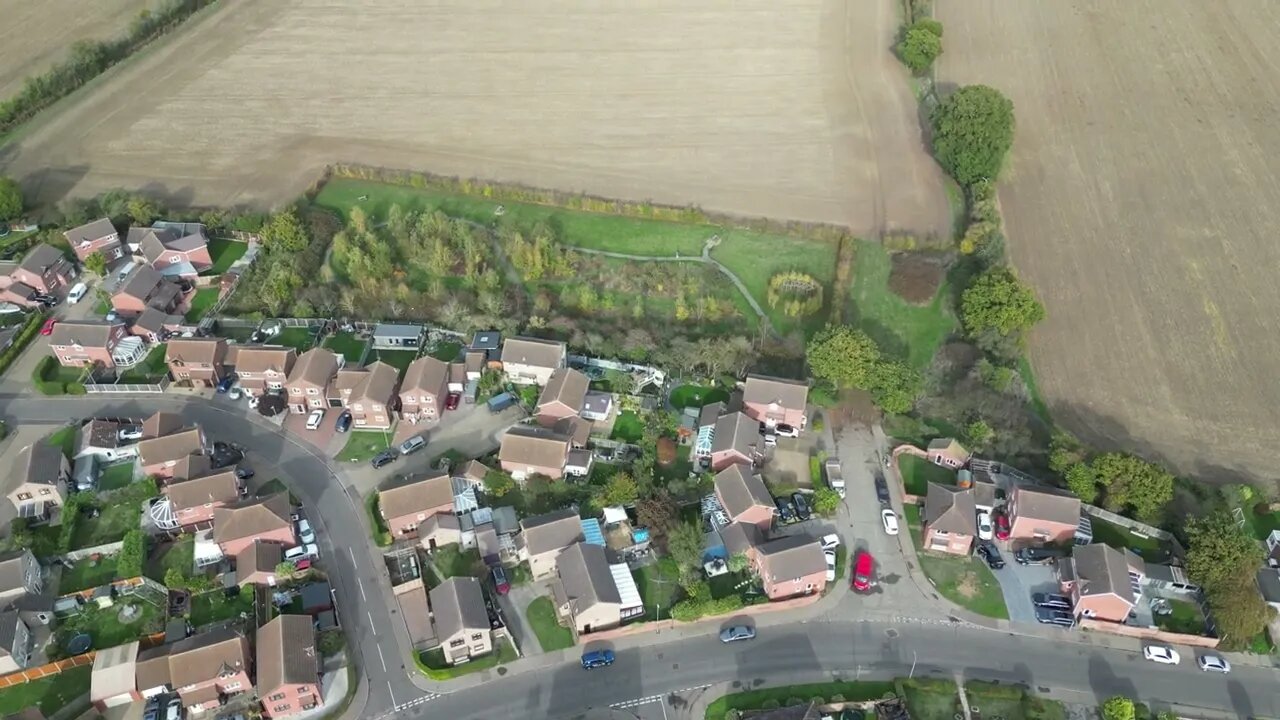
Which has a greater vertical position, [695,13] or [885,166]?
[695,13]

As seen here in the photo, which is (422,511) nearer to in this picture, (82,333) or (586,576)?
(586,576)

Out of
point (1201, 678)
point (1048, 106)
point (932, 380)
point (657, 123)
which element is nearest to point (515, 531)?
point (932, 380)

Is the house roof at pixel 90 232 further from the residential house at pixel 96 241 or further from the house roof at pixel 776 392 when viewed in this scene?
the house roof at pixel 776 392

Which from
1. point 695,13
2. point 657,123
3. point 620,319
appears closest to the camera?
point 620,319

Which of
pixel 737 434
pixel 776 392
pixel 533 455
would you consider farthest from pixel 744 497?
pixel 533 455

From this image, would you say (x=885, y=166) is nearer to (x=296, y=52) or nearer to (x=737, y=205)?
(x=737, y=205)

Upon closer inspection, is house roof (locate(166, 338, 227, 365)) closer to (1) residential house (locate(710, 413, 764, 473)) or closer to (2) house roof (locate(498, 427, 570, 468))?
(2) house roof (locate(498, 427, 570, 468))

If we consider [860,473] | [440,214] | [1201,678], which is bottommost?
[1201,678]
